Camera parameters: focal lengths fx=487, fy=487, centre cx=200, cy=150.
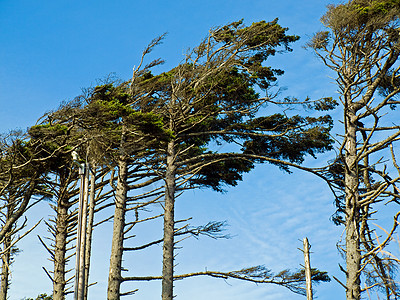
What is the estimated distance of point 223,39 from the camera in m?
17.9

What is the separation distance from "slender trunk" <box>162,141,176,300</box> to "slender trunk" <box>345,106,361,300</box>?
237 inches

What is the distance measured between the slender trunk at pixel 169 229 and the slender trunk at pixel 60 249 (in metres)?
4.70

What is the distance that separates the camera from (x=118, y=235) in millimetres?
17094

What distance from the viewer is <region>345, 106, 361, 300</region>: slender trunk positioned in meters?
11.7

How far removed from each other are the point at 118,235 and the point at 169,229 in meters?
2.10

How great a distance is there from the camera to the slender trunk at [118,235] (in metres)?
16.5

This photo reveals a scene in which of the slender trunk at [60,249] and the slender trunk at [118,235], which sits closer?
the slender trunk at [118,235]

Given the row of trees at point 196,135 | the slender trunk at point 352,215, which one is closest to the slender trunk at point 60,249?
the row of trees at point 196,135

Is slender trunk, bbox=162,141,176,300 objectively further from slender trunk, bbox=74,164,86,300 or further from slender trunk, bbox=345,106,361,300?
slender trunk, bbox=345,106,361,300

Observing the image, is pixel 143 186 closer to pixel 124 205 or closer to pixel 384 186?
pixel 124 205

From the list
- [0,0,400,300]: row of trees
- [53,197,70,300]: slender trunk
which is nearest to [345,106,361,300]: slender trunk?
[0,0,400,300]: row of trees

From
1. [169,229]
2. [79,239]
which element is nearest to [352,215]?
[169,229]

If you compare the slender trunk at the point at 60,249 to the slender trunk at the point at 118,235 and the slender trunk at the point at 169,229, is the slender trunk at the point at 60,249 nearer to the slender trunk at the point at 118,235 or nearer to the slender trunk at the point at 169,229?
the slender trunk at the point at 118,235

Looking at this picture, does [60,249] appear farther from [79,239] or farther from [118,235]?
[79,239]
